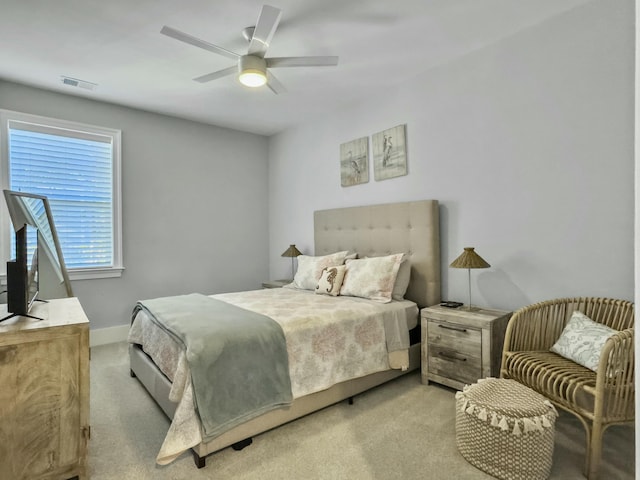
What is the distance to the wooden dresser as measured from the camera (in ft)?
5.04

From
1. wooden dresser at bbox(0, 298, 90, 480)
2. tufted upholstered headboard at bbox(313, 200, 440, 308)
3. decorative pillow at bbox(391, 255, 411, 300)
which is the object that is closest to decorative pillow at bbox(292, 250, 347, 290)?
tufted upholstered headboard at bbox(313, 200, 440, 308)

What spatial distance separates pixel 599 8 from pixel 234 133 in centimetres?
403

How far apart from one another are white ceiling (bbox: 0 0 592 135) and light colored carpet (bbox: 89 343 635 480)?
2693 mm

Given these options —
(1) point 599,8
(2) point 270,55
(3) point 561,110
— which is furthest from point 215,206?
(1) point 599,8

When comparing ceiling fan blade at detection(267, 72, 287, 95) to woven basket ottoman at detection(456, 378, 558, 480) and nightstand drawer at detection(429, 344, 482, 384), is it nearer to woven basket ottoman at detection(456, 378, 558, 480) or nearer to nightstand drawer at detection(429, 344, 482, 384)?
nightstand drawer at detection(429, 344, 482, 384)

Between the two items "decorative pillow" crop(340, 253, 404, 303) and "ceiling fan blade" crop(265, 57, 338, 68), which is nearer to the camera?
"ceiling fan blade" crop(265, 57, 338, 68)

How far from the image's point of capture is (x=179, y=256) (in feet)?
14.7

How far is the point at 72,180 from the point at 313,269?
2.75 metres

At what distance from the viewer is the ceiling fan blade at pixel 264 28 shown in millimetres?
2014

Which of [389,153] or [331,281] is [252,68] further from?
[331,281]

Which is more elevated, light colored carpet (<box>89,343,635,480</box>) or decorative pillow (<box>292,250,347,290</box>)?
decorative pillow (<box>292,250,347,290</box>)

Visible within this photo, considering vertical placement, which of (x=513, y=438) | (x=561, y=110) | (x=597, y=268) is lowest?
(x=513, y=438)

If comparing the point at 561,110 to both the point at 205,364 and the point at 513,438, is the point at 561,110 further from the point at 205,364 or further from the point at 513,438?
the point at 205,364

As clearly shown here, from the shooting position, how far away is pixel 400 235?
3.40m
